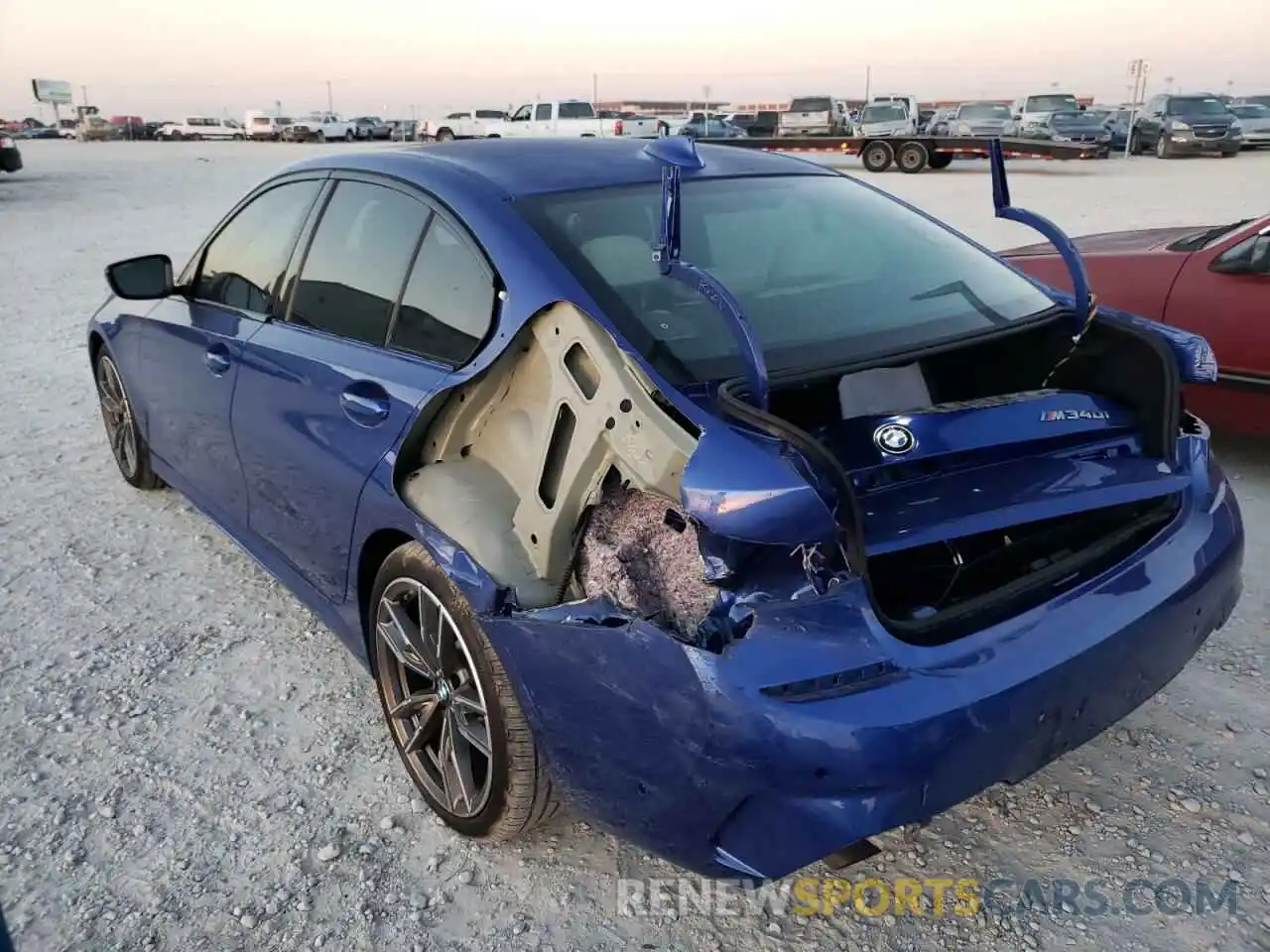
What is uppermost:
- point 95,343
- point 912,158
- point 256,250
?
point 256,250

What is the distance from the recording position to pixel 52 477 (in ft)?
16.2

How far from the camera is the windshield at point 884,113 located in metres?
29.1

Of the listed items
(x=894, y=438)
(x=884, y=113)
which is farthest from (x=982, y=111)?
(x=894, y=438)

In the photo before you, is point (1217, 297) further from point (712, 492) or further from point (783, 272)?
point (712, 492)

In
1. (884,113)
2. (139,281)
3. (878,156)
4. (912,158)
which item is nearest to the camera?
(139,281)

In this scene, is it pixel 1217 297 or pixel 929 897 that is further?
pixel 1217 297

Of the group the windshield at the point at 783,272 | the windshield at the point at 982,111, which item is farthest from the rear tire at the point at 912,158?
the windshield at the point at 783,272

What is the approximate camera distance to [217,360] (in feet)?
11.1

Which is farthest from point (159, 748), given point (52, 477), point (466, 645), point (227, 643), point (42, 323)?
point (42, 323)

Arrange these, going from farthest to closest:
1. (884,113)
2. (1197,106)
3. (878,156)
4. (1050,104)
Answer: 1. (1050,104)
2. (884,113)
3. (1197,106)
4. (878,156)

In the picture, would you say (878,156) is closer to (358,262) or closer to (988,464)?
(358,262)

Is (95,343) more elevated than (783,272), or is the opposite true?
(783,272)

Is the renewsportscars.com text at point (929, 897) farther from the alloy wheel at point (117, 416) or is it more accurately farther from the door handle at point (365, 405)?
the alloy wheel at point (117, 416)

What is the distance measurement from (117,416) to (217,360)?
64.4 inches
